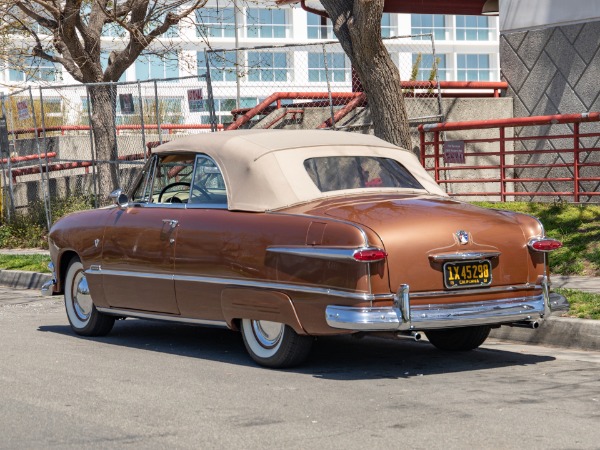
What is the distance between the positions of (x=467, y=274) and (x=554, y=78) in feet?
40.2

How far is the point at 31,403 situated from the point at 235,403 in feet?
4.05

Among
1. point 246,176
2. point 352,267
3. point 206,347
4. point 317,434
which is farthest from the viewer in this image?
point 206,347

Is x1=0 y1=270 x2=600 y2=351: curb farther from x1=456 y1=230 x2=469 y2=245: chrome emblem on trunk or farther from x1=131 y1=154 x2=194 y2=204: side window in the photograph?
x1=131 y1=154 x2=194 y2=204: side window

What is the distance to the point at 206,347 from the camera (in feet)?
31.0

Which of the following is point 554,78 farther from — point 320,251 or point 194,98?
point 320,251

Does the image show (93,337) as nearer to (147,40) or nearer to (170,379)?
(170,379)

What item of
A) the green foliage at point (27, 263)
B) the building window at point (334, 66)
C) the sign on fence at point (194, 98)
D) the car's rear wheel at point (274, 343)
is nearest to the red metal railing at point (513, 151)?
the building window at point (334, 66)

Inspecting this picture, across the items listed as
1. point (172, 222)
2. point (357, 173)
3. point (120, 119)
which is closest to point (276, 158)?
point (357, 173)

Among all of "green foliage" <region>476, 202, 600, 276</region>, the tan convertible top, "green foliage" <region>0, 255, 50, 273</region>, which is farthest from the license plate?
"green foliage" <region>0, 255, 50, 273</region>

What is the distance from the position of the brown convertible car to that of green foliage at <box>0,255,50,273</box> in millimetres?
6368

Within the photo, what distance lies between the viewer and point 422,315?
7.61 meters

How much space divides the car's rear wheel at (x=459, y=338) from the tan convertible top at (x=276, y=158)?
1.10m

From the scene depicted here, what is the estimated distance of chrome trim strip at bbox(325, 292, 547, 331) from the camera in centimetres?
750

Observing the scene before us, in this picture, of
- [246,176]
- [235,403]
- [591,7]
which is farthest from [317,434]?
[591,7]
